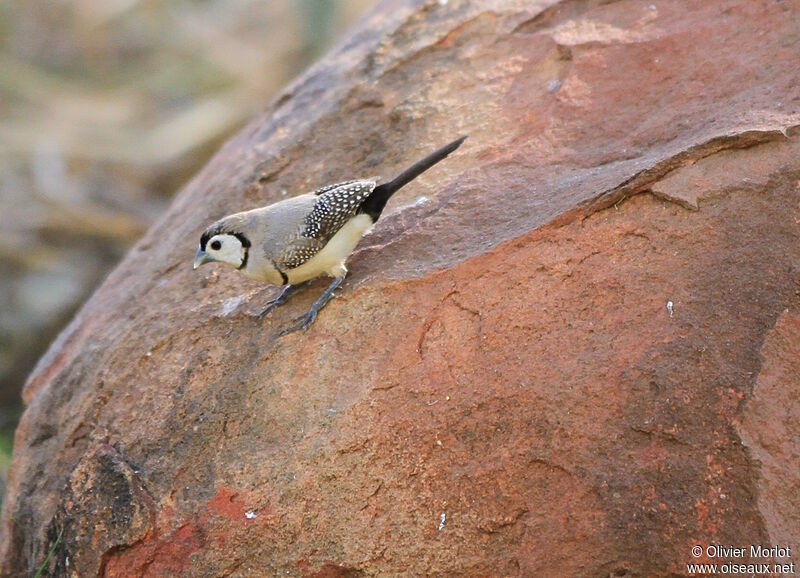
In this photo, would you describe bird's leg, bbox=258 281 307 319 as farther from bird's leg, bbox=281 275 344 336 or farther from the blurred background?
the blurred background

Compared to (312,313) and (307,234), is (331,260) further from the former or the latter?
(312,313)

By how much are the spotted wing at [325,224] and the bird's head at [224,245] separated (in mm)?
234

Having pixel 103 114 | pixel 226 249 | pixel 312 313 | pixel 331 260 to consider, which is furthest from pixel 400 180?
pixel 103 114

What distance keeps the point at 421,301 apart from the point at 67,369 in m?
2.42

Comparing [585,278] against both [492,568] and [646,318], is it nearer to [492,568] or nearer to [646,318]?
[646,318]

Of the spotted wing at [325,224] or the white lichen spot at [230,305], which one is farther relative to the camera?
the white lichen spot at [230,305]

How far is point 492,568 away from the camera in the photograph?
3.90 metres

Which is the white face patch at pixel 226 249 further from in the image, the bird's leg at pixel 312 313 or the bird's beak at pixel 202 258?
the bird's leg at pixel 312 313

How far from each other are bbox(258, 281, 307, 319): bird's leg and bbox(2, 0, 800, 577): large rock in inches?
2.7

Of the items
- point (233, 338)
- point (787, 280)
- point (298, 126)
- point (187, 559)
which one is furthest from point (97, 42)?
point (787, 280)

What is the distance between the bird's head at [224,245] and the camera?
481cm

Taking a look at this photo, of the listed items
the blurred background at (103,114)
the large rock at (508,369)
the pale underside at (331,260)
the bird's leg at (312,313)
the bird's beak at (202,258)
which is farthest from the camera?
the blurred background at (103,114)

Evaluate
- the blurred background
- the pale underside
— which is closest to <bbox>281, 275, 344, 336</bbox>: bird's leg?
the pale underside

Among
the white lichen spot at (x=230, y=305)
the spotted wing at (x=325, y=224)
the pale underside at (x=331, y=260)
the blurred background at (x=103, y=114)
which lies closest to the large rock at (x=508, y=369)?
the white lichen spot at (x=230, y=305)
